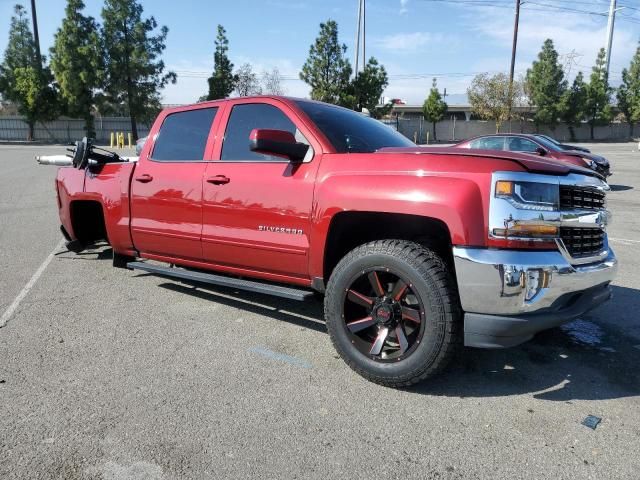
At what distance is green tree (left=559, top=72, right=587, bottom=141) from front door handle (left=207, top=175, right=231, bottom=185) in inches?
2364

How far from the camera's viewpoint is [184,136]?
4.64 m

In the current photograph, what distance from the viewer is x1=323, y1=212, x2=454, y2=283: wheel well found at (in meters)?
3.38

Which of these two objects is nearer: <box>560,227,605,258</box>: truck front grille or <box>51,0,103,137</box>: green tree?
<box>560,227,605,258</box>: truck front grille

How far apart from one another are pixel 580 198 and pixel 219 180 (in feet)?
8.58

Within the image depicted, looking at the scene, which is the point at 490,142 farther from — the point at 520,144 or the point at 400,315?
the point at 400,315

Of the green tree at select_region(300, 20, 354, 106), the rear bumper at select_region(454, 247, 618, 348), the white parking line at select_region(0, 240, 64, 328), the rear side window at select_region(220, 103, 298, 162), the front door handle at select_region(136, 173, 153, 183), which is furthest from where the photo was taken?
the green tree at select_region(300, 20, 354, 106)

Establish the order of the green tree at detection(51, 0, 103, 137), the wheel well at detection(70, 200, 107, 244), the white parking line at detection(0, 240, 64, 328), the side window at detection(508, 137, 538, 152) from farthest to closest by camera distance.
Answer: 1. the green tree at detection(51, 0, 103, 137)
2. the side window at detection(508, 137, 538, 152)
3. the wheel well at detection(70, 200, 107, 244)
4. the white parking line at detection(0, 240, 64, 328)

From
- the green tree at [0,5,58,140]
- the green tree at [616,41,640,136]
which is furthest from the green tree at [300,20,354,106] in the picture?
the green tree at [616,41,640,136]

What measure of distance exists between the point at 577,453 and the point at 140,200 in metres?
3.96

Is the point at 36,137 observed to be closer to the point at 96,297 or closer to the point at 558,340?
the point at 96,297

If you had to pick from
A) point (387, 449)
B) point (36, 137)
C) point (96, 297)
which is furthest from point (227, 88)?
point (387, 449)

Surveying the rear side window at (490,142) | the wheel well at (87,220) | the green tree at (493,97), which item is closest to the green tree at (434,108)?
the green tree at (493,97)

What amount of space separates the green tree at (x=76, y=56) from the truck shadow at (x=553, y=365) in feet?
151

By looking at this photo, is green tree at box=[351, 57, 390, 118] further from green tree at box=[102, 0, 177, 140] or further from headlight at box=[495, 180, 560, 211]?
headlight at box=[495, 180, 560, 211]
